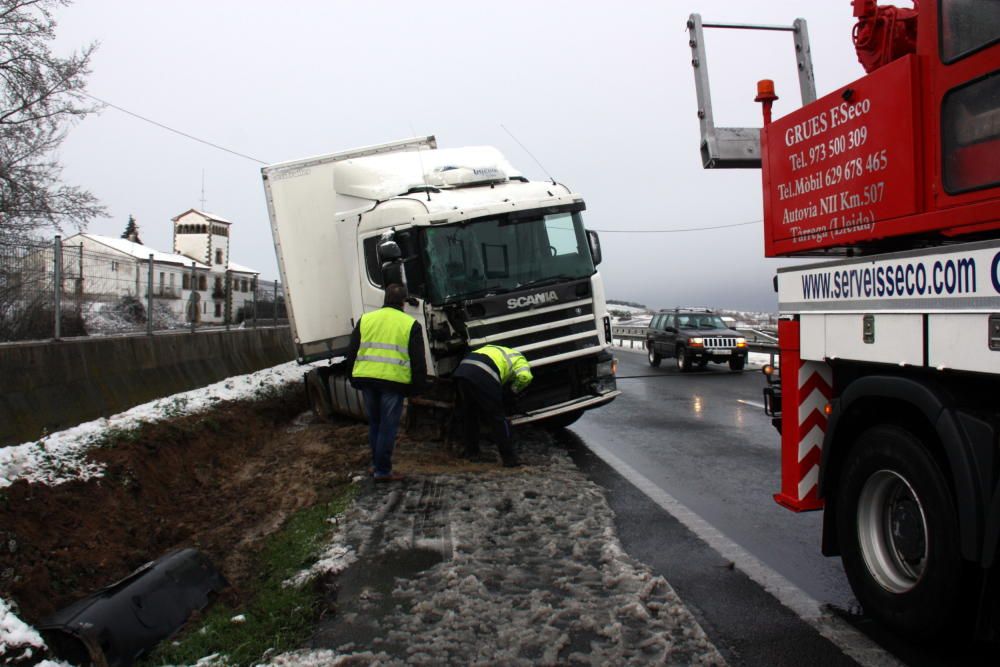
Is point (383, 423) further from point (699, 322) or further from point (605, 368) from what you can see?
point (699, 322)

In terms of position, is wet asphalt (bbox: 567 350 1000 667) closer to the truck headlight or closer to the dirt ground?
the truck headlight

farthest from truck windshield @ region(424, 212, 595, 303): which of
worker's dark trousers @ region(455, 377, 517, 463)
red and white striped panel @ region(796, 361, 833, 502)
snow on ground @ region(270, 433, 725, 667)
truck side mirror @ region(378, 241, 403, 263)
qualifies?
red and white striped panel @ region(796, 361, 833, 502)

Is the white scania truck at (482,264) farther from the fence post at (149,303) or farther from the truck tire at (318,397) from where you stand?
the fence post at (149,303)

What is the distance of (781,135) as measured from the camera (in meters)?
4.59

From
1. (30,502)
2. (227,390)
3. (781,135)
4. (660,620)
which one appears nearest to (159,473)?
(30,502)

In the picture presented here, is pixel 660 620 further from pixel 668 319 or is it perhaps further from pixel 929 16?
pixel 668 319

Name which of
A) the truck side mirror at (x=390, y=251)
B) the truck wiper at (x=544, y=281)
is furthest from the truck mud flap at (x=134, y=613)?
the truck wiper at (x=544, y=281)

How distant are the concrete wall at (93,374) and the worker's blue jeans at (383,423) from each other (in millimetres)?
2927

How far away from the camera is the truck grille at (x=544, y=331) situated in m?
8.32

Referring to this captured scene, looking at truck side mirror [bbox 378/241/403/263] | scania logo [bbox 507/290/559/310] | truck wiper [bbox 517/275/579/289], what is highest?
truck side mirror [bbox 378/241/403/263]

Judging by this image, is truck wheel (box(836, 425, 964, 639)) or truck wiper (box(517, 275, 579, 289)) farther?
truck wiper (box(517, 275, 579, 289))

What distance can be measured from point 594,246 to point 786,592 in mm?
5612

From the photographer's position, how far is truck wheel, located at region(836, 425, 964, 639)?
10.5 feet

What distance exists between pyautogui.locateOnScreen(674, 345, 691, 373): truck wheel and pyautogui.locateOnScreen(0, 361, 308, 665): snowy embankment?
13.8m
